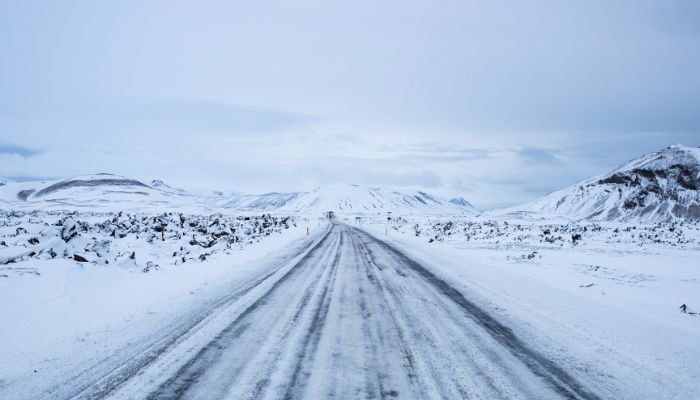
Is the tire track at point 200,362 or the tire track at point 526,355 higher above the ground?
the tire track at point 526,355

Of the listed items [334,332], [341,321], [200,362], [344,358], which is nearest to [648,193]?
[341,321]

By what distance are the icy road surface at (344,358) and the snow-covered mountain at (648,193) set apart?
4087 inches

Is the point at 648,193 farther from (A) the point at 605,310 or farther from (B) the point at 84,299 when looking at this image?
(B) the point at 84,299

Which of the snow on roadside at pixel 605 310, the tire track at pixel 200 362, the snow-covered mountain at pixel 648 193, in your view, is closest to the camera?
the tire track at pixel 200 362

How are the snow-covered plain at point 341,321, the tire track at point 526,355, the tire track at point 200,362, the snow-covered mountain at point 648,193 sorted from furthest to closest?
1. the snow-covered mountain at point 648,193
2. the snow-covered plain at point 341,321
3. the tire track at point 526,355
4. the tire track at point 200,362

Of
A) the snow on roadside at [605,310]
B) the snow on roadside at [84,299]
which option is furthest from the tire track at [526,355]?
the snow on roadside at [84,299]

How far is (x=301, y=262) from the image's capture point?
52.9ft

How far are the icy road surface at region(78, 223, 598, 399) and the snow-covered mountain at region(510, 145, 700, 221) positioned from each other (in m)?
104

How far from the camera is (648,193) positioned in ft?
327

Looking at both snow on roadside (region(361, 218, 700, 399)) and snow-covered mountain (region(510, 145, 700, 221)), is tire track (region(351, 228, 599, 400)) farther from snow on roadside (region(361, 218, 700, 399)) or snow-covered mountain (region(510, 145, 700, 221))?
snow-covered mountain (region(510, 145, 700, 221))

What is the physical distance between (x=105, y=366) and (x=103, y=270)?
24.9ft

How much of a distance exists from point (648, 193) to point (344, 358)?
120m

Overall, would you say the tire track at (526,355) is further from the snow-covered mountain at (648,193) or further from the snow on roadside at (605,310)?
the snow-covered mountain at (648,193)

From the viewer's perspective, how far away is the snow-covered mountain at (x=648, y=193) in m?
92.1
